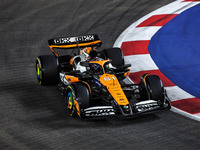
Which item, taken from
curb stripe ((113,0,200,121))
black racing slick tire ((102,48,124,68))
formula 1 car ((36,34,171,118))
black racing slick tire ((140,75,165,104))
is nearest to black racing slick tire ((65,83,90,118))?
formula 1 car ((36,34,171,118))

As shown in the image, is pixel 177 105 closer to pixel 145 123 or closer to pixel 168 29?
pixel 145 123

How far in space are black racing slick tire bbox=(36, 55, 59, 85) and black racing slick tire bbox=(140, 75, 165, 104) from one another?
90.7 inches

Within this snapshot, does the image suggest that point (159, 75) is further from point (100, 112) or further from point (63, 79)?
point (100, 112)

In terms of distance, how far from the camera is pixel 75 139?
6.53m

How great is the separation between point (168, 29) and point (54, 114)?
6297mm

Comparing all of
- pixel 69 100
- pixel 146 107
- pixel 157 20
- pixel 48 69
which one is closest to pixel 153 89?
pixel 146 107

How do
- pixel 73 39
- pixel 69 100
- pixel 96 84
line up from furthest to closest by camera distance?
pixel 73 39
pixel 96 84
pixel 69 100

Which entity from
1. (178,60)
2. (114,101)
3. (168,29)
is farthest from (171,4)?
(114,101)

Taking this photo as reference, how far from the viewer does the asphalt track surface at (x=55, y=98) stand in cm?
645

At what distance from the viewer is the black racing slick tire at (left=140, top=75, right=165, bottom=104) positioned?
764 cm

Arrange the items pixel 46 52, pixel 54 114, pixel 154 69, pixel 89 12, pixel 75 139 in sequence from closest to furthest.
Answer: pixel 75 139, pixel 54 114, pixel 154 69, pixel 46 52, pixel 89 12

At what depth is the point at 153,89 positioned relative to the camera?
7656 millimetres

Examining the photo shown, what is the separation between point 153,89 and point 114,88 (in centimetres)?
78

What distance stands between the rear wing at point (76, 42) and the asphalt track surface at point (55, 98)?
1.10 meters
